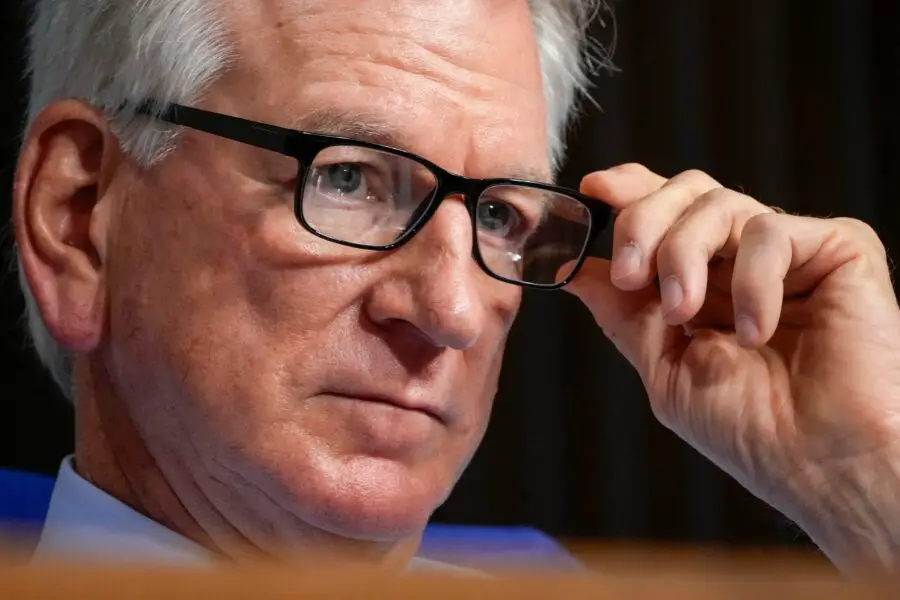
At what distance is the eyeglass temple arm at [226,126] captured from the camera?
4.06 feet

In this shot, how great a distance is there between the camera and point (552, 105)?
1.70m

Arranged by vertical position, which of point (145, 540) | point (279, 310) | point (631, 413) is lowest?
point (631, 413)

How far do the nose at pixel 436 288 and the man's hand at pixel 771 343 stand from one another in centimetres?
22

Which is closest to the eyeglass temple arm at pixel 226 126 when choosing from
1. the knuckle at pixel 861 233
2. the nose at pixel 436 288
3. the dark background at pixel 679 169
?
the nose at pixel 436 288

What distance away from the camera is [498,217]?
1.44 meters

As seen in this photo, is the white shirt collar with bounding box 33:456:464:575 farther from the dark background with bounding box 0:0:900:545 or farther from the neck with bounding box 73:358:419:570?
the dark background with bounding box 0:0:900:545

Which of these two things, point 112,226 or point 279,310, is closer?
point 279,310

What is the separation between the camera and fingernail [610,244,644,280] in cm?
130

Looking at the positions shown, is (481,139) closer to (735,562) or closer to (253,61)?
(253,61)

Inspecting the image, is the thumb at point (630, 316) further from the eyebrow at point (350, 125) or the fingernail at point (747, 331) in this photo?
the eyebrow at point (350, 125)

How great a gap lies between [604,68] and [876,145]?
0.73m

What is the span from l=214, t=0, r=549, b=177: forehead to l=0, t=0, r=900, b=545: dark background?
942 millimetres

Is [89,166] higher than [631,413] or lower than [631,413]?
higher

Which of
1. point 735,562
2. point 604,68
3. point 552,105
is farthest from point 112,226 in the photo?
point 604,68
